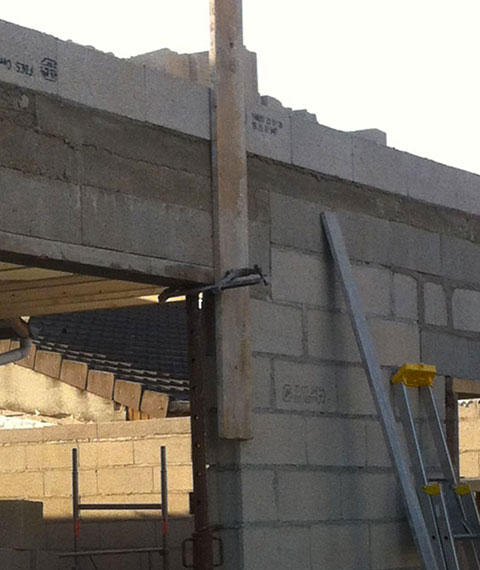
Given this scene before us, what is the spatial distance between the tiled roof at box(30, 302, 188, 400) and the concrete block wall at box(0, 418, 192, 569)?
1.12m

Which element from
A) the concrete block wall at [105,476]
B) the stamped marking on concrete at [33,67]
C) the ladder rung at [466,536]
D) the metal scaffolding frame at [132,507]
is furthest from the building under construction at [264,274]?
the concrete block wall at [105,476]

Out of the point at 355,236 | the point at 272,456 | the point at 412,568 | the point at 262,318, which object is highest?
the point at 355,236

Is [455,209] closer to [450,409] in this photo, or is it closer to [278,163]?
[450,409]

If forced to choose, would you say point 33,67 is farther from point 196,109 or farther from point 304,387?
point 304,387

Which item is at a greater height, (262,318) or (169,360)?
(169,360)

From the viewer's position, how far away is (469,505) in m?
9.77

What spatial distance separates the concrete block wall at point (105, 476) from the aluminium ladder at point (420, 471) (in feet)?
15.5

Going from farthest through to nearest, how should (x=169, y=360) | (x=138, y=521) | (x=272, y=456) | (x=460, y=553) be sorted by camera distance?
(x=169, y=360) → (x=138, y=521) → (x=460, y=553) → (x=272, y=456)

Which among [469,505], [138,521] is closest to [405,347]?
[469,505]

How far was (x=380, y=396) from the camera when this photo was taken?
30.2 ft

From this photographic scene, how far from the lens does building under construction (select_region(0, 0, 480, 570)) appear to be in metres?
7.91

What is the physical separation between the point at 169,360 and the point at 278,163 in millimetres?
8417

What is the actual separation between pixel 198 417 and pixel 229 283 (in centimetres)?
77

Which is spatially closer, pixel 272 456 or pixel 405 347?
pixel 272 456
